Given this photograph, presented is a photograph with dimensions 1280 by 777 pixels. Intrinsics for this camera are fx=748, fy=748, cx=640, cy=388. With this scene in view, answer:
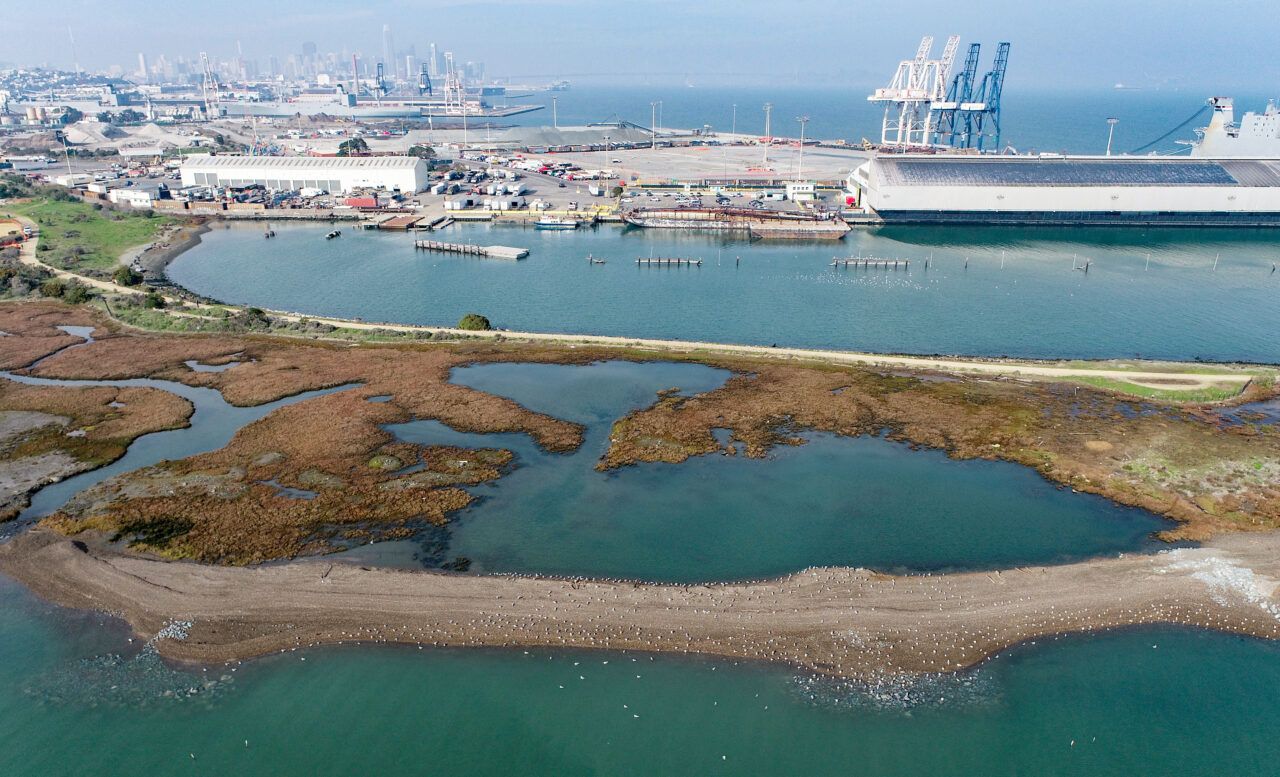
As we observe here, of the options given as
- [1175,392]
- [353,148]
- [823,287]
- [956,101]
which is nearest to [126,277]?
[823,287]

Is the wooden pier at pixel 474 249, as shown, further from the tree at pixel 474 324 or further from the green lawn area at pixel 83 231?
the green lawn area at pixel 83 231

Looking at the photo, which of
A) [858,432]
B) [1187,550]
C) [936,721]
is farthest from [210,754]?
[1187,550]

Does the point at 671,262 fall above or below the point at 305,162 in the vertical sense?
below

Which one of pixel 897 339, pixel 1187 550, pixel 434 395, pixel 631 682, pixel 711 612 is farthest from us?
pixel 897 339

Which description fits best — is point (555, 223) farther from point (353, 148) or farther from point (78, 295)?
point (353, 148)

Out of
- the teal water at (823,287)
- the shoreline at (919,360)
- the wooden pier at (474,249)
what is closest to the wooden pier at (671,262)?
the teal water at (823,287)

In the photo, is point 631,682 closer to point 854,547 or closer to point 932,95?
point 854,547
